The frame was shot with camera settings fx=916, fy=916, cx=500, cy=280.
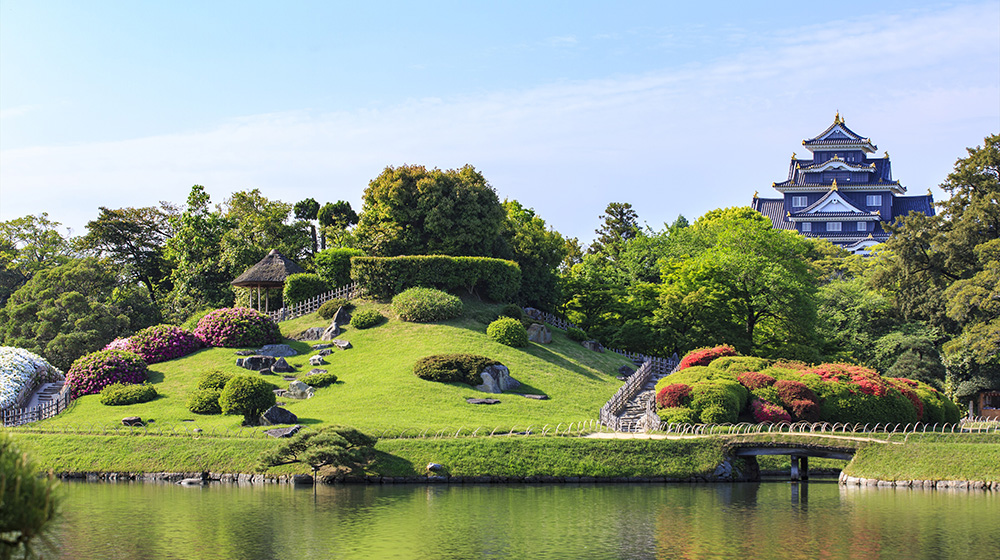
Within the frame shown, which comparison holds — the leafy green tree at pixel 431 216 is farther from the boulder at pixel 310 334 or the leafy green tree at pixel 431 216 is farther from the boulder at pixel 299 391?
the boulder at pixel 299 391

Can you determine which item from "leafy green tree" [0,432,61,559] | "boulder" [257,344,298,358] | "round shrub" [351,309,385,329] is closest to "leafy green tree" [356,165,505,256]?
"round shrub" [351,309,385,329]

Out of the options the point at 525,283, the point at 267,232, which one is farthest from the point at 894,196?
the point at 267,232

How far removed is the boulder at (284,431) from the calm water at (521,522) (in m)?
4.23

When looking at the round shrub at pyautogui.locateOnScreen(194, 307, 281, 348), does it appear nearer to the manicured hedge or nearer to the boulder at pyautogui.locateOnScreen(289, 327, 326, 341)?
the boulder at pyautogui.locateOnScreen(289, 327, 326, 341)

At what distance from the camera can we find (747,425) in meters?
40.9

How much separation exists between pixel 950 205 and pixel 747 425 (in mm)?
25449

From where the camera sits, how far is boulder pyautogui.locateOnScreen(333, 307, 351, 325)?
5772 cm

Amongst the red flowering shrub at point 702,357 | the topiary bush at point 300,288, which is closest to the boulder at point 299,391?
the topiary bush at point 300,288

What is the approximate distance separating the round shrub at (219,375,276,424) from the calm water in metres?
6.71

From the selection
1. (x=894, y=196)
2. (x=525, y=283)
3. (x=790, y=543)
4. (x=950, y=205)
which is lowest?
(x=790, y=543)

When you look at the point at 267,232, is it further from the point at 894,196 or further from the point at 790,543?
the point at 894,196

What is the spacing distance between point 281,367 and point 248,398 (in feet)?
27.7

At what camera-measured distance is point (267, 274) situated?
62.0 m

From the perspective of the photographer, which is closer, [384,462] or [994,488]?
[994,488]
